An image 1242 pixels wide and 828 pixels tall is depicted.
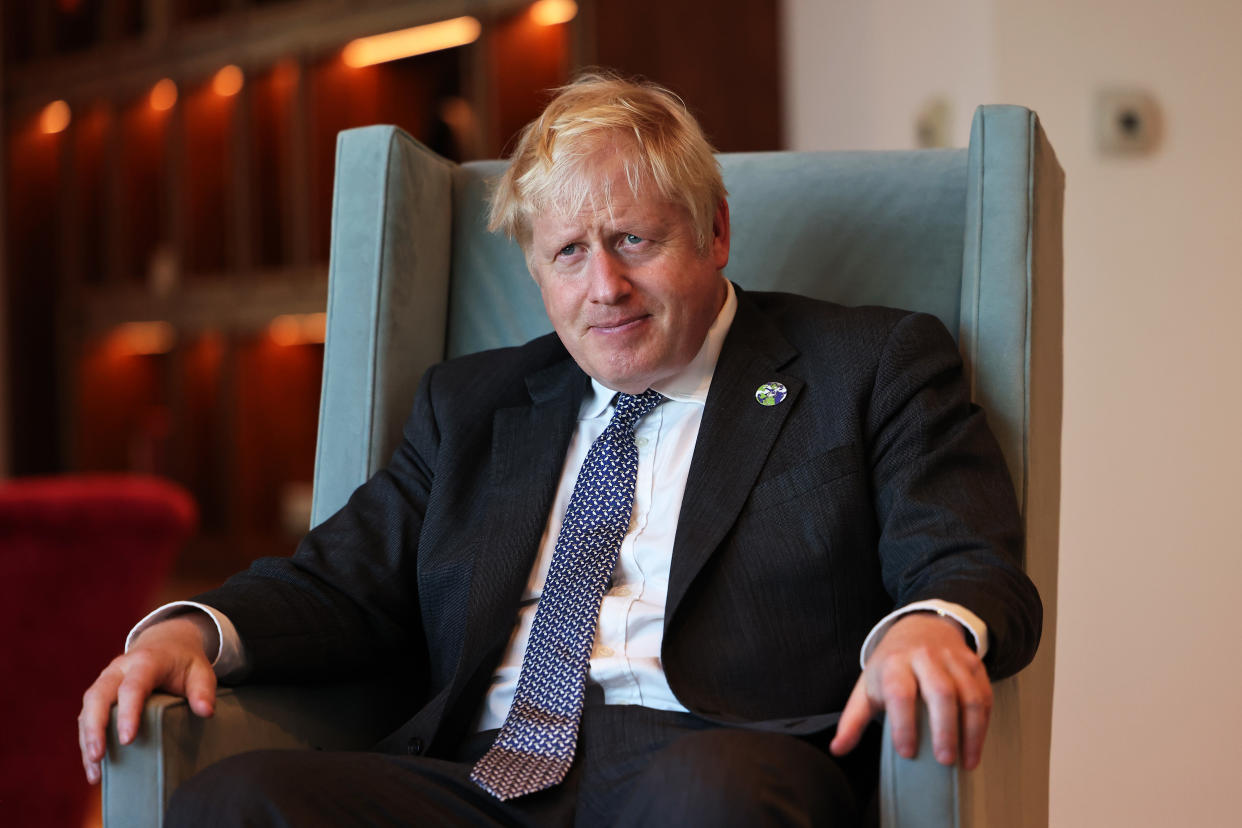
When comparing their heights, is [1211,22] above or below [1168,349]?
above

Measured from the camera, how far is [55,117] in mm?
5043

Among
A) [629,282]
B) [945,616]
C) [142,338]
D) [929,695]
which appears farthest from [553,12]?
[929,695]

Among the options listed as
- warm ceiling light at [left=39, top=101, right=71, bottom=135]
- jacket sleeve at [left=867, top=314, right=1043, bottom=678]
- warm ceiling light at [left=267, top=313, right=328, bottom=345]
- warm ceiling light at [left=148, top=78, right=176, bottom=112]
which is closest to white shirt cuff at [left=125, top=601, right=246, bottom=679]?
jacket sleeve at [left=867, top=314, right=1043, bottom=678]

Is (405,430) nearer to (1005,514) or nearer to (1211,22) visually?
(1005,514)

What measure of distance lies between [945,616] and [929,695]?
0.12 meters

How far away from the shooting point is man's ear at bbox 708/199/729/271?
145 cm

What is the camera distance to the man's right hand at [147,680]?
3.73ft

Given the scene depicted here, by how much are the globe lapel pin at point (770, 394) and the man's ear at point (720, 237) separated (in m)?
0.17

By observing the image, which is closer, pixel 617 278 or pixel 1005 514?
pixel 1005 514

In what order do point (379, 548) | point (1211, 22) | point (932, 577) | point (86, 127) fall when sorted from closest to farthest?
point (932, 577) < point (379, 548) < point (1211, 22) < point (86, 127)

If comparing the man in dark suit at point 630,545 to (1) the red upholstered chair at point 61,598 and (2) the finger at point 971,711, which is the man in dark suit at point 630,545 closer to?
(2) the finger at point 971,711

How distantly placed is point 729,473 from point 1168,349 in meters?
1.24

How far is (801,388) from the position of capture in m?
1.38

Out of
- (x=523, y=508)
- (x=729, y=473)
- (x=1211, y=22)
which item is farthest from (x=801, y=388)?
(x=1211, y=22)
